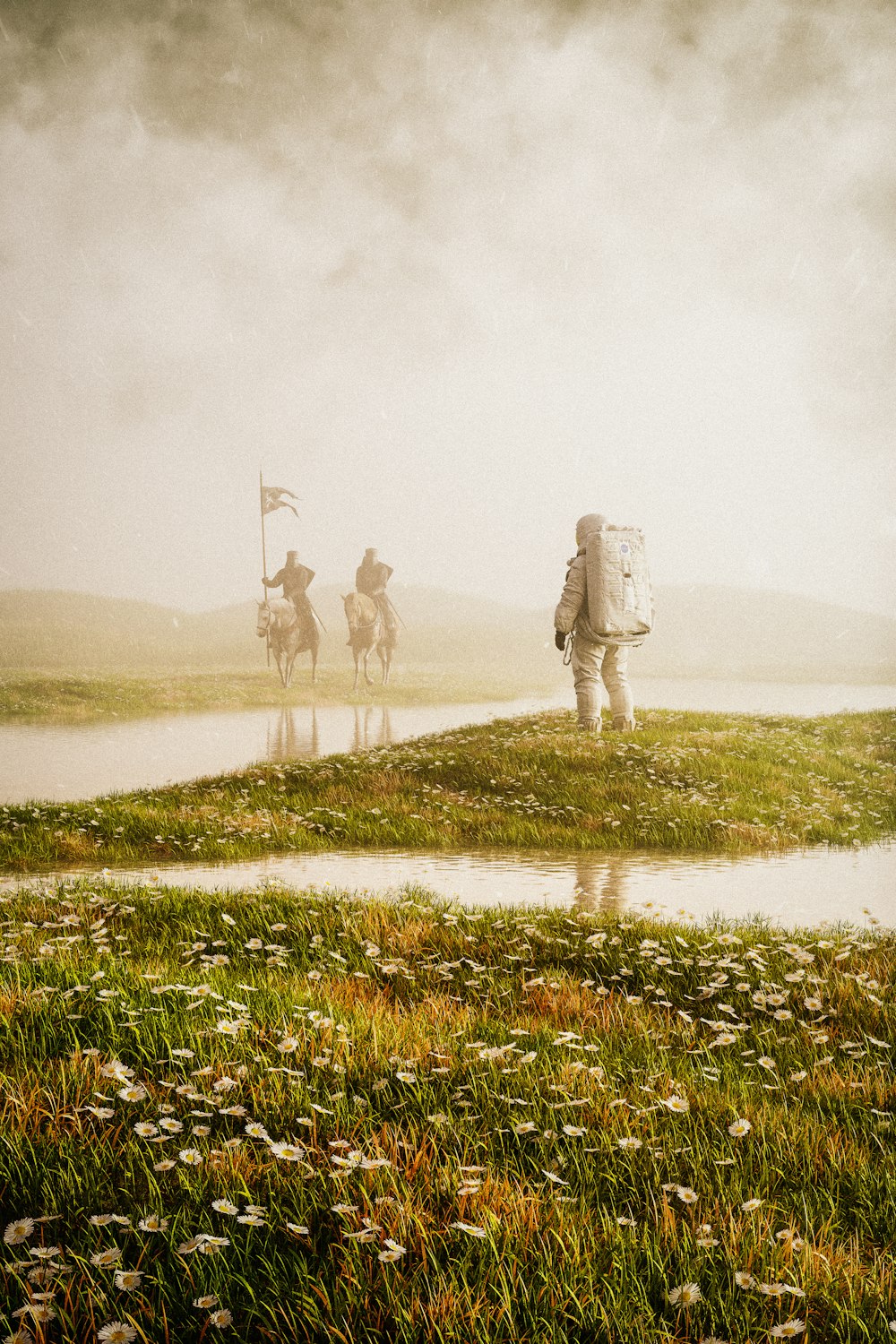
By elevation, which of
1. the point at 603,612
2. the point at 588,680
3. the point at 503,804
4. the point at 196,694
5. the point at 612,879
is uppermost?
the point at 603,612

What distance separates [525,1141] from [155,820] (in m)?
8.28

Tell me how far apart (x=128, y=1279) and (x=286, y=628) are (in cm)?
3124

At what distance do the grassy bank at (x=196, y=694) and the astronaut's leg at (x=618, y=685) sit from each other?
15986 mm

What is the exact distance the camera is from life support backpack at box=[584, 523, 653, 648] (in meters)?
15.8

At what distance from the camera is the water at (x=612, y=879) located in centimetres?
779

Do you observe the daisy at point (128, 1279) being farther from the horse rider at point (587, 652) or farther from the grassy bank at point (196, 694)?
the grassy bank at point (196, 694)

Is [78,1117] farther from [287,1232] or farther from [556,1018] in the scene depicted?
[556,1018]

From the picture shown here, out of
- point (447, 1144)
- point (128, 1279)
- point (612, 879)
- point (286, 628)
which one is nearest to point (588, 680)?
point (612, 879)

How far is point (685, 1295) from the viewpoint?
2.44m

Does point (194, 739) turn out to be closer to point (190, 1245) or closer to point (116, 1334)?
point (190, 1245)

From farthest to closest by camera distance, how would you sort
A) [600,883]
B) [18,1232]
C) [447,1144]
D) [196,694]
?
[196,694], [600,883], [447,1144], [18,1232]

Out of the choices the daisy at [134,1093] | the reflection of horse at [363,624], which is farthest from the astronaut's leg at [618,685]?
the reflection of horse at [363,624]

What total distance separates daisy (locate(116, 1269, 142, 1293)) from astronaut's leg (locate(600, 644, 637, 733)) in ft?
48.3

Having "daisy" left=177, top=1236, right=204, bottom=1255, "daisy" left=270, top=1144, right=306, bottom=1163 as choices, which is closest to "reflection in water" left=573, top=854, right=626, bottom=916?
"daisy" left=270, top=1144, right=306, bottom=1163
